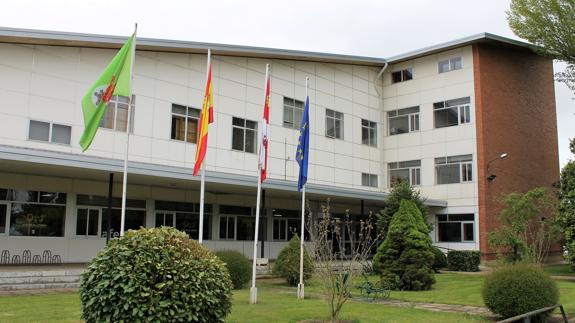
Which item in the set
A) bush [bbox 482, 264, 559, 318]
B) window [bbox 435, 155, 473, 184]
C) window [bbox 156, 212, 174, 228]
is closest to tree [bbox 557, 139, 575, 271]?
window [bbox 435, 155, 473, 184]

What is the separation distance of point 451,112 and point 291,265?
59.5ft

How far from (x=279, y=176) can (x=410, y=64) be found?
12903 millimetres

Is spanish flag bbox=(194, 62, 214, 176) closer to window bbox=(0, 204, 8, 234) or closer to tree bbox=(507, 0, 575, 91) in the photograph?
window bbox=(0, 204, 8, 234)

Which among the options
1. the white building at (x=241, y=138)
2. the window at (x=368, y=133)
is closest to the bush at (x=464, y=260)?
the white building at (x=241, y=138)

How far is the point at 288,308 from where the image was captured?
13.5m

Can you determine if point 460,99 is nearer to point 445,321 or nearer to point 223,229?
point 223,229

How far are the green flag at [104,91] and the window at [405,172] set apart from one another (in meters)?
24.8

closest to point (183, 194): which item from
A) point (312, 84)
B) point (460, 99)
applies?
point (312, 84)

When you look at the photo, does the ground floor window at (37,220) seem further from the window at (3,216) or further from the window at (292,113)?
the window at (292,113)

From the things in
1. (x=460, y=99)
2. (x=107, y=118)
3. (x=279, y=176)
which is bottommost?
(x=279, y=176)

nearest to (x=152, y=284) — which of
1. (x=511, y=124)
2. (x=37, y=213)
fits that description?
(x=37, y=213)

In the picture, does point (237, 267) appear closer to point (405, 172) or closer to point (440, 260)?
point (440, 260)

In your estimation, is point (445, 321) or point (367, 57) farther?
point (367, 57)

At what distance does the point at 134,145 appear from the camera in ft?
78.2
